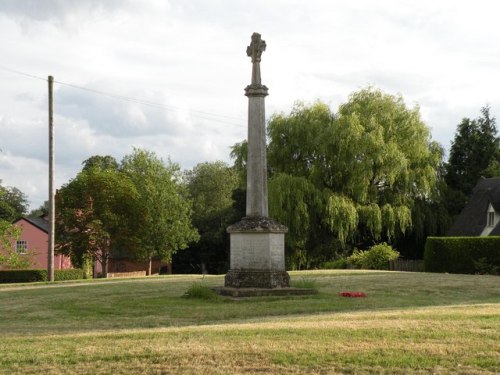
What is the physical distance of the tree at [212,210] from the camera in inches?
2511

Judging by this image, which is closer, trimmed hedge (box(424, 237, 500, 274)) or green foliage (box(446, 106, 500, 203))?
trimmed hedge (box(424, 237, 500, 274))

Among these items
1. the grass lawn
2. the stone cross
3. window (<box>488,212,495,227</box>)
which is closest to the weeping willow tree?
window (<box>488,212,495,227</box>)

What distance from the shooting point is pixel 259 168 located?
19578 millimetres

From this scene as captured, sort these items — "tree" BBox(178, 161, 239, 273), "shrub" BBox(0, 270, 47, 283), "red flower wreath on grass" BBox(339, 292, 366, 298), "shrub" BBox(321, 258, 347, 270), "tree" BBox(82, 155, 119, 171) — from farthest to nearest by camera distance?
"tree" BBox(82, 155, 119, 171)
"tree" BBox(178, 161, 239, 273)
"shrub" BBox(0, 270, 47, 283)
"shrub" BBox(321, 258, 347, 270)
"red flower wreath on grass" BBox(339, 292, 366, 298)

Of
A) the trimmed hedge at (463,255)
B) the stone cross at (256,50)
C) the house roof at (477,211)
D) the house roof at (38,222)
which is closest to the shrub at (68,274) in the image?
the house roof at (38,222)

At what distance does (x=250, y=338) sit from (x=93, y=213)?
34.8 meters

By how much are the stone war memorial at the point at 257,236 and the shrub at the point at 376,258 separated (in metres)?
22.4

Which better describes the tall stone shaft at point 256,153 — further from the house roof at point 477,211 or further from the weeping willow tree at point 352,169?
the house roof at point 477,211

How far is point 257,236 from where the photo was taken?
19.4m

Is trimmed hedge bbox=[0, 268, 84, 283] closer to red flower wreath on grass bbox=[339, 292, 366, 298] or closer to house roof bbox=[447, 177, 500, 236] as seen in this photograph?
house roof bbox=[447, 177, 500, 236]

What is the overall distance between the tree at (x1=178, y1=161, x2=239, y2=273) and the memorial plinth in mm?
34218

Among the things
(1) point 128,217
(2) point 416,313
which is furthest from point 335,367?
(1) point 128,217

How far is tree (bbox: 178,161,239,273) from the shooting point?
63.8 meters

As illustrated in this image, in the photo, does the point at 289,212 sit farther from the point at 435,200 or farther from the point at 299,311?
the point at 299,311
